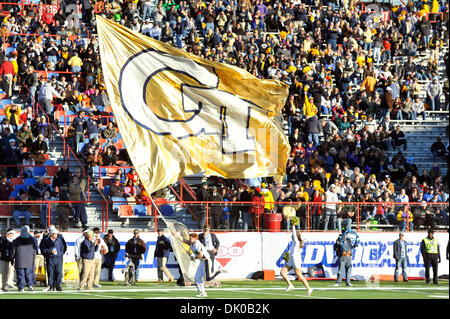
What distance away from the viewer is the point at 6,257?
29.0 metres

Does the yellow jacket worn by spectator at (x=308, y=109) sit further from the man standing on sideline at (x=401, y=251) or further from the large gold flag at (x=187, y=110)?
the large gold flag at (x=187, y=110)

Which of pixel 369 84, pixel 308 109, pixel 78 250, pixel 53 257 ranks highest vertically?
pixel 369 84

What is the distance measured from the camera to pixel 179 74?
25.0m

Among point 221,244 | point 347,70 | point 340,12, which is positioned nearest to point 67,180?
point 221,244

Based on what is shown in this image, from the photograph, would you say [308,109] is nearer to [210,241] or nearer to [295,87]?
[295,87]

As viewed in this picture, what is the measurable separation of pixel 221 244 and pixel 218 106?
29.1 ft

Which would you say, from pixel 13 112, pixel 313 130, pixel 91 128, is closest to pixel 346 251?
pixel 313 130

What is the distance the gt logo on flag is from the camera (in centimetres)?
2464

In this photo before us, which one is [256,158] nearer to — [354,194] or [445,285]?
[445,285]

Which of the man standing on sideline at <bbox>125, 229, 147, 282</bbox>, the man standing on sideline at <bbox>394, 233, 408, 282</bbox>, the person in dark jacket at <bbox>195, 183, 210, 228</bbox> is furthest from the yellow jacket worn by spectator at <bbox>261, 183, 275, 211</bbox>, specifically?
the man standing on sideline at <bbox>125, 229, 147, 282</bbox>

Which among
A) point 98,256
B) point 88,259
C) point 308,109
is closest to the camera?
point 88,259

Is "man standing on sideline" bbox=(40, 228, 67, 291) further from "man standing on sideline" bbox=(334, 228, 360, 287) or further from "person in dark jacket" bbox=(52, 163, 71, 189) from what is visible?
"man standing on sideline" bbox=(334, 228, 360, 287)

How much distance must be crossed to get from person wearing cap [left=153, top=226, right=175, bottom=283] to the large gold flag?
25.2 feet

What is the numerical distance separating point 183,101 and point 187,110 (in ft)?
0.83
